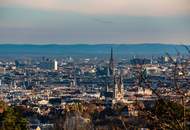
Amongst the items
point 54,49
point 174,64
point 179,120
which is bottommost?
point 54,49

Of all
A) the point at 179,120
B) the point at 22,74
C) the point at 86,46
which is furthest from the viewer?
the point at 86,46

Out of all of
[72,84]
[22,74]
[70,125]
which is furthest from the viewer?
[22,74]

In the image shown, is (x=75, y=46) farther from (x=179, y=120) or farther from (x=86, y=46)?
(x=179, y=120)

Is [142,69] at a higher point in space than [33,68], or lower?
higher

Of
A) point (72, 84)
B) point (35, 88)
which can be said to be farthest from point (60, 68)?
point (35, 88)

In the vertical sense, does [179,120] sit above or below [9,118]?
above

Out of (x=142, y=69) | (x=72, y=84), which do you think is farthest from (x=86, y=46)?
(x=142, y=69)

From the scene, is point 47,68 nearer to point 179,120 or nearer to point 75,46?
point 75,46

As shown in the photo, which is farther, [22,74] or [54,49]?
[54,49]

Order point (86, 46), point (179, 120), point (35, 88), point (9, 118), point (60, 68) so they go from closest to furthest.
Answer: point (179, 120)
point (9, 118)
point (35, 88)
point (60, 68)
point (86, 46)
